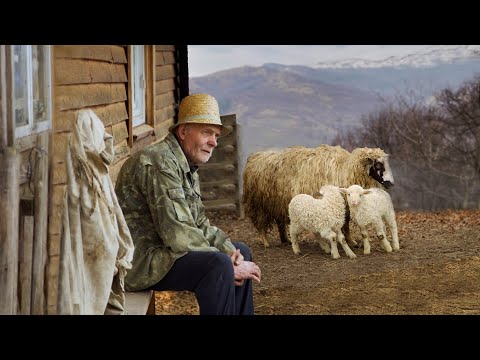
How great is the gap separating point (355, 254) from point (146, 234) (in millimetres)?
2897

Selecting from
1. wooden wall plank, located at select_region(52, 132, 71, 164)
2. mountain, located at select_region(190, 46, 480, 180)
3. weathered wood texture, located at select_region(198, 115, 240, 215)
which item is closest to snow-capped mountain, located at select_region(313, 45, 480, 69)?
mountain, located at select_region(190, 46, 480, 180)

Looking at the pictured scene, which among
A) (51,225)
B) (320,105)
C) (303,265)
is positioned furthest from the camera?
(320,105)

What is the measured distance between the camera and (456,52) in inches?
380

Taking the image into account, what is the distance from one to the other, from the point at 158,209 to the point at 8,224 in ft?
3.19

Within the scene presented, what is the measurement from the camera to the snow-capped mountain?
956 cm

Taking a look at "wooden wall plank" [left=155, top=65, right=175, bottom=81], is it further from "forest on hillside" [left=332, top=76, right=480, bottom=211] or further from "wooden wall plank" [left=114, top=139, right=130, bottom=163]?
A: "forest on hillside" [left=332, top=76, right=480, bottom=211]

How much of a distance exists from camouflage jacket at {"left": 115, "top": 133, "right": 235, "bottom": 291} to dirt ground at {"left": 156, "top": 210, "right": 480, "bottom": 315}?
76.6 inches

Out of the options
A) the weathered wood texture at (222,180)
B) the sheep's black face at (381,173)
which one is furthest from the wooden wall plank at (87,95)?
the weathered wood texture at (222,180)

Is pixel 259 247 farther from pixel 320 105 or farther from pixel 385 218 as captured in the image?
pixel 320 105

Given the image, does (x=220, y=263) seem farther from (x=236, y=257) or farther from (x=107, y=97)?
(x=107, y=97)

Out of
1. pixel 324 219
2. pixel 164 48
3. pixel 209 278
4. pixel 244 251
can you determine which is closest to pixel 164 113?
pixel 164 48
